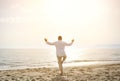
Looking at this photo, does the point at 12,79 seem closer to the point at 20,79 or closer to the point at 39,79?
the point at 20,79

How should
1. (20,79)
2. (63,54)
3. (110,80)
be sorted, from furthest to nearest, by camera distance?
(63,54)
(20,79)
(110,80)

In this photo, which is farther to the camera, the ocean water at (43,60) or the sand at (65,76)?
the ocean water at (43,60)

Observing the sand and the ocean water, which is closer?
the sand

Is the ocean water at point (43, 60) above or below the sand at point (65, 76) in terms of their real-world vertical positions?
above

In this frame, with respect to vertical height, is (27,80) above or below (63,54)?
below

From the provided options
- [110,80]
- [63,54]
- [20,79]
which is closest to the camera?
[110,80]

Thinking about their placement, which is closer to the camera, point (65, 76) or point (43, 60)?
point (65, 76)

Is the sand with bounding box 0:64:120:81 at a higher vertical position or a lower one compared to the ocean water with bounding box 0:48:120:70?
lower

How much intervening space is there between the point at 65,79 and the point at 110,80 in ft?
8.10

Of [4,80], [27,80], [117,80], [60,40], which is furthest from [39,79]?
[117,80]

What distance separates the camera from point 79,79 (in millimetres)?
14852

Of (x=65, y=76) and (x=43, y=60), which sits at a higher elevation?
(x=43, y=60)

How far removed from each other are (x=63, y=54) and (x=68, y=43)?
2.50 feet

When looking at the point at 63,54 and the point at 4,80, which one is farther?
the point at 63,54
